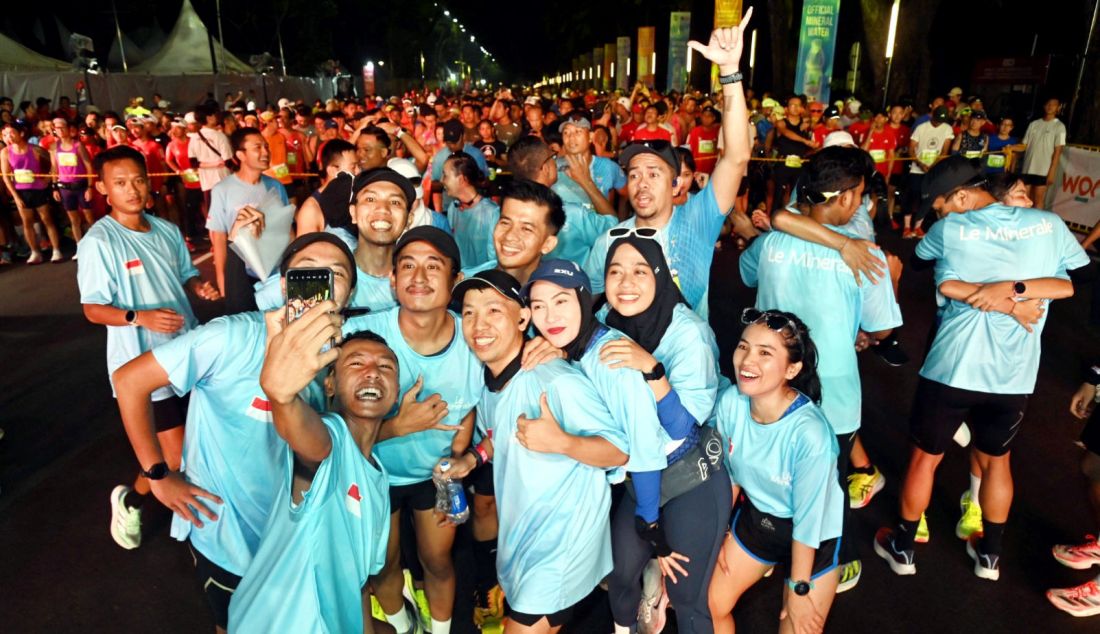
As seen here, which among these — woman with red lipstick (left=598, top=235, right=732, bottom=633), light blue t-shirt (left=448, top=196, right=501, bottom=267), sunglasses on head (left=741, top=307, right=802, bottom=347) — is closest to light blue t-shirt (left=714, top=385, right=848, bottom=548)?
woman with red lipstick (left=598, top=235, right=732, bottom=633)

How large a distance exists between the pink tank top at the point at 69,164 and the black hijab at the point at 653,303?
11.7 m

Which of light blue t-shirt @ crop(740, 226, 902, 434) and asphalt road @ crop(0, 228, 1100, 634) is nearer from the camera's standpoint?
light blue t-shirt @ crop(740, 226, 902, 434)

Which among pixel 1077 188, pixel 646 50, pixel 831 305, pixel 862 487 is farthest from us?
pixel 646 50

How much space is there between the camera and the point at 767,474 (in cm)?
312

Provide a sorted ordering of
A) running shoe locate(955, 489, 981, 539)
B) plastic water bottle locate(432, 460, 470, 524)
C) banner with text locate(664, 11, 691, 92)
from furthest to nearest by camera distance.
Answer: banner with text locate(664, 11, 691, 92), running shoe locate(955, 489, 981, 539), plastic water bottle locate(432, 460, 470, 524)

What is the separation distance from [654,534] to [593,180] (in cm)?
426

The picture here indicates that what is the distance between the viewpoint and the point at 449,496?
10.4 ft

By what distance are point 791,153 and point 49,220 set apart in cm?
1249

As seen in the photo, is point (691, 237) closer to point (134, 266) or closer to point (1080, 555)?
point (1080, 555)

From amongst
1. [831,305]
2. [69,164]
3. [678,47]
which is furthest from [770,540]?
[678,47]

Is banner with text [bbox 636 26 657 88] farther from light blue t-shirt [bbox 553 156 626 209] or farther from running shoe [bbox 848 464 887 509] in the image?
running shoe [bbox 848 464 887 509]

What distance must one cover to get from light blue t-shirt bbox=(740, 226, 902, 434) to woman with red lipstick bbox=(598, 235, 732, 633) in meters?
0.95

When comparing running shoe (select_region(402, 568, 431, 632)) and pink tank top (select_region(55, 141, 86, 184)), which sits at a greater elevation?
pink tank top (select_region(55, 141, 86, 184))

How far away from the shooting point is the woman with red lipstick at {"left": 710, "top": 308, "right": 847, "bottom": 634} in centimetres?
296
